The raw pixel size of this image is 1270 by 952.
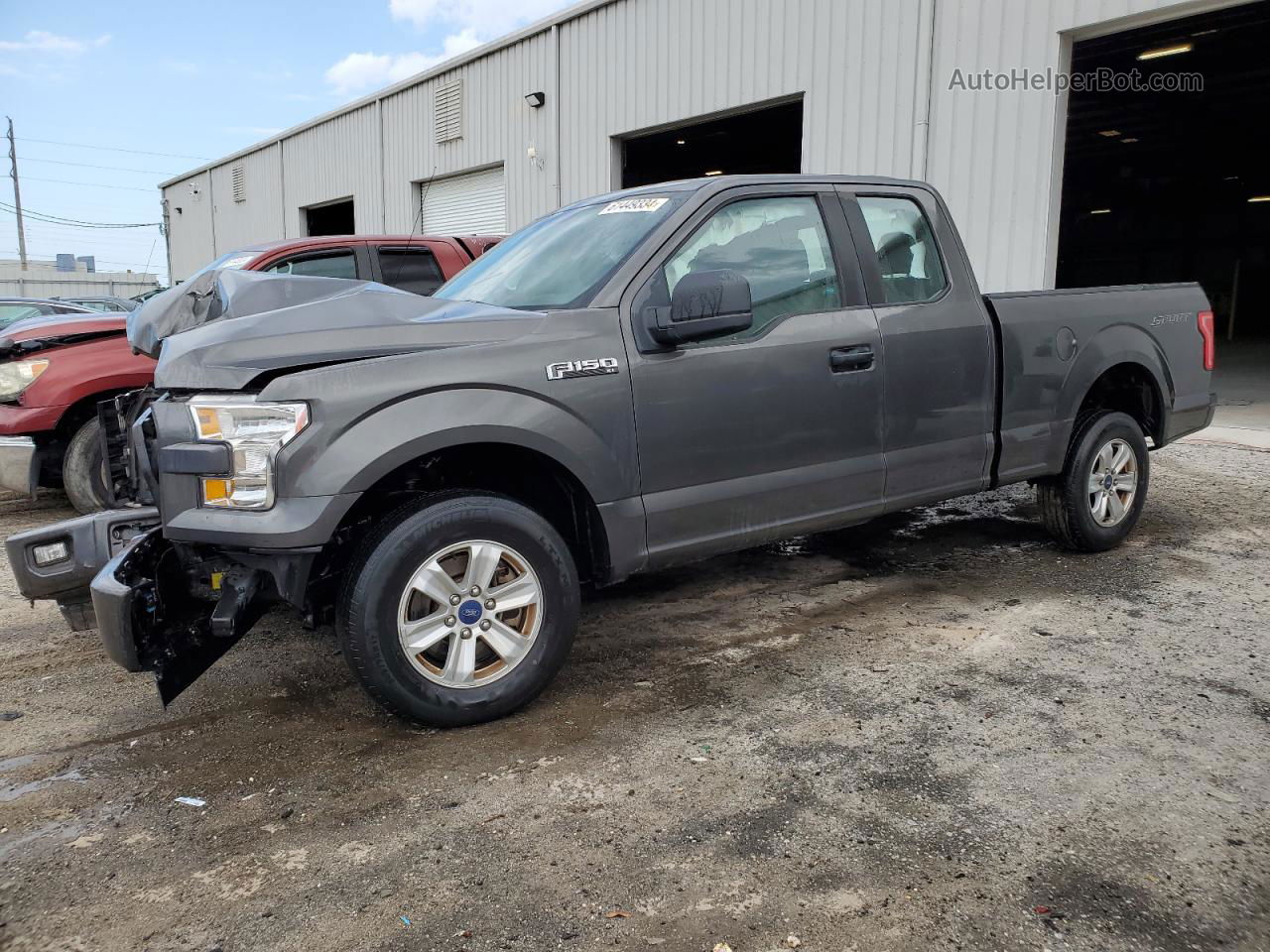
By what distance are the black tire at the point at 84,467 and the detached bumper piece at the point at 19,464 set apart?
10.3 inches

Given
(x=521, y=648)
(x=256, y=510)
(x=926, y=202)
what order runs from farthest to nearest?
(x=926, y=202)
(x=521, y=648)
(x=256, y=510)

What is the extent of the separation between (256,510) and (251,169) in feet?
85.6

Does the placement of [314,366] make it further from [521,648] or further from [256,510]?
[521,648]

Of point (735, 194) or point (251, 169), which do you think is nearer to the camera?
point (735, 194)

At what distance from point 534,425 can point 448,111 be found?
15999 millimetres

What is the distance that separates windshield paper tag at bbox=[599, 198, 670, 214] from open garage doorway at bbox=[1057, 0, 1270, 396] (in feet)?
32.4

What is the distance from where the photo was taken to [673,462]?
3.58 meters

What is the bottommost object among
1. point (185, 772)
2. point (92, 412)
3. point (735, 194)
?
point (185, 772)

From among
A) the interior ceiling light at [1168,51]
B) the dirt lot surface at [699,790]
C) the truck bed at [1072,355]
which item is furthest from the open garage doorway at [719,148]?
the dirt lot surface at [699,790]

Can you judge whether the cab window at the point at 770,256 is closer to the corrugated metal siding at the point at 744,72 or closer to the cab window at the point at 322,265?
the cab window at the point at 322,265

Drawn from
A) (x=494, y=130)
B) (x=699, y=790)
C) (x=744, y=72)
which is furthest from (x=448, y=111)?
(x=699, y=790)

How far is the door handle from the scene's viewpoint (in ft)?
13.1

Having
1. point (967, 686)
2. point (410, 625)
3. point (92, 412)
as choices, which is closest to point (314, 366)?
point (410, 625)

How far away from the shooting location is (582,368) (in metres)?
3.35
